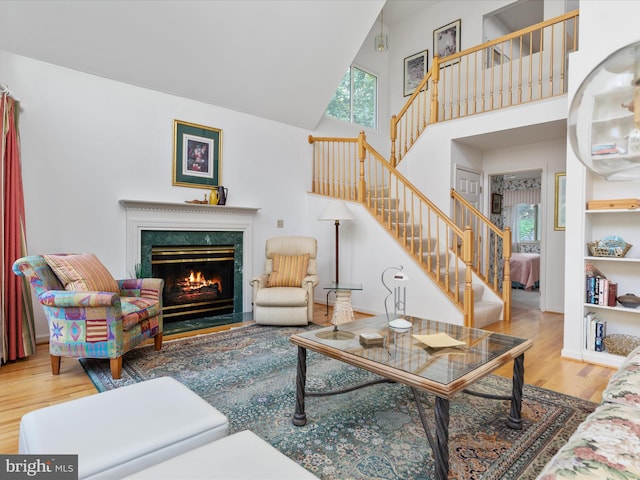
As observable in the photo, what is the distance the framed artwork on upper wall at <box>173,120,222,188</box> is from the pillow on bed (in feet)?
5.29

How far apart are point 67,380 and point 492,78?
18.5ft

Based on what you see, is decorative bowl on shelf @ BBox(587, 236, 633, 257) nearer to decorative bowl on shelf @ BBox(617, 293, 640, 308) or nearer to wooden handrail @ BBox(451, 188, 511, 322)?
decorative bowl on shelf @ BBox(617, 293, 640, 308)

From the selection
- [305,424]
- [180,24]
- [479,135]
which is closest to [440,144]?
[479,135]

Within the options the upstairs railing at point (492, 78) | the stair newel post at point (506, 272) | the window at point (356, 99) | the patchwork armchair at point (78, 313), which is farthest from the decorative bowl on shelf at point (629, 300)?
the window at point (356, 99)

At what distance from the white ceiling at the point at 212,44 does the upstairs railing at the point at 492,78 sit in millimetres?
1350

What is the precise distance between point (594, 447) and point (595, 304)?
8.66 ft

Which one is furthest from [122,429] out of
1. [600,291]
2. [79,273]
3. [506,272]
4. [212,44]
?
[506,272]

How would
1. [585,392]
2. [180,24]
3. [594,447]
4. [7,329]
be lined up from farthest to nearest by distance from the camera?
[180,24], [7,329], [585,392], [594,447]

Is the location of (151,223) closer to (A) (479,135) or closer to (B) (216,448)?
(B) (216,448)

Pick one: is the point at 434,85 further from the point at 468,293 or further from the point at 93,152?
the point at 93,152

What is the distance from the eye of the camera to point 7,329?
9.59 ft

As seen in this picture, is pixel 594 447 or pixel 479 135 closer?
pixel 594 447

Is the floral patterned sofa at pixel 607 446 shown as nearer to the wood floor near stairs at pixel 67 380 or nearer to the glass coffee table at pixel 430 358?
the glass coffee table at pixel 430 358

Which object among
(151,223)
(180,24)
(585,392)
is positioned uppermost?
(180,24)
